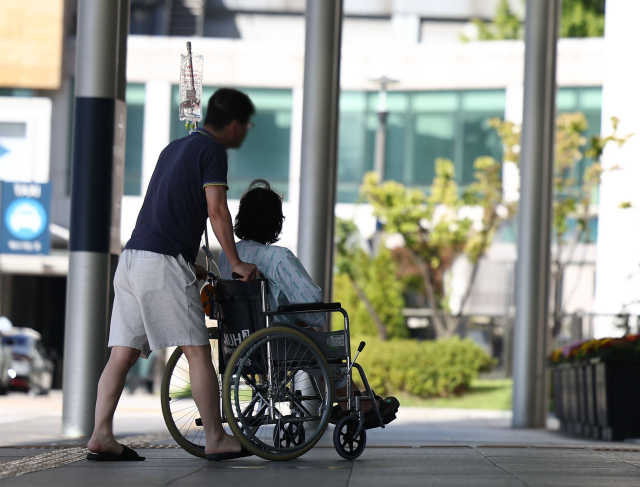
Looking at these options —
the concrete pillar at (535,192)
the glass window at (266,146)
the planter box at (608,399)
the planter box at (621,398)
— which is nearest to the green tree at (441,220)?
the glass window at (266,146)

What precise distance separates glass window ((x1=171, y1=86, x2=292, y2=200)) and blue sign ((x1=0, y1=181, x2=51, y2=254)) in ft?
16.7

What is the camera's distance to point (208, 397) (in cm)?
480

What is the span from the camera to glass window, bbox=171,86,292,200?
2573cm

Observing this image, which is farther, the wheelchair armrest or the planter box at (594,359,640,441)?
the planter box at (594,359,640,441)

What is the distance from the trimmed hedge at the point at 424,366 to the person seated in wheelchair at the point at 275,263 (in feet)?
45.0

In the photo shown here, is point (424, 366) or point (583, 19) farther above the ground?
point (583, 19)

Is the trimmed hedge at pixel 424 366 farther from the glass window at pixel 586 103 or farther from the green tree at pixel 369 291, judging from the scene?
the glass window at pixel 586 103

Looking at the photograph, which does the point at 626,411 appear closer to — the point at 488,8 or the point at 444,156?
the point at 444,156

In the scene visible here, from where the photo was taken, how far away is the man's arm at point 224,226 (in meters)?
4.79

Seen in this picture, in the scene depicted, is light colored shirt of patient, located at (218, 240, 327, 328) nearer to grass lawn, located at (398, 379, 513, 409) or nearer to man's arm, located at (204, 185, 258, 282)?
man's arm, located at (204, 185, 258, 282)

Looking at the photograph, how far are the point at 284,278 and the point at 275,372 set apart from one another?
1.68 feet

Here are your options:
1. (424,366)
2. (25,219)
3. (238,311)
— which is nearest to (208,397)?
(238,311)

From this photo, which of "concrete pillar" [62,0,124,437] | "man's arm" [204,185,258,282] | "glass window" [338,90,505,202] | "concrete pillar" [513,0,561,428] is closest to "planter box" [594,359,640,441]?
"concrete pillar" [513,0,561,428]

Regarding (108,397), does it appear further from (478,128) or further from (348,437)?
(478,128)
